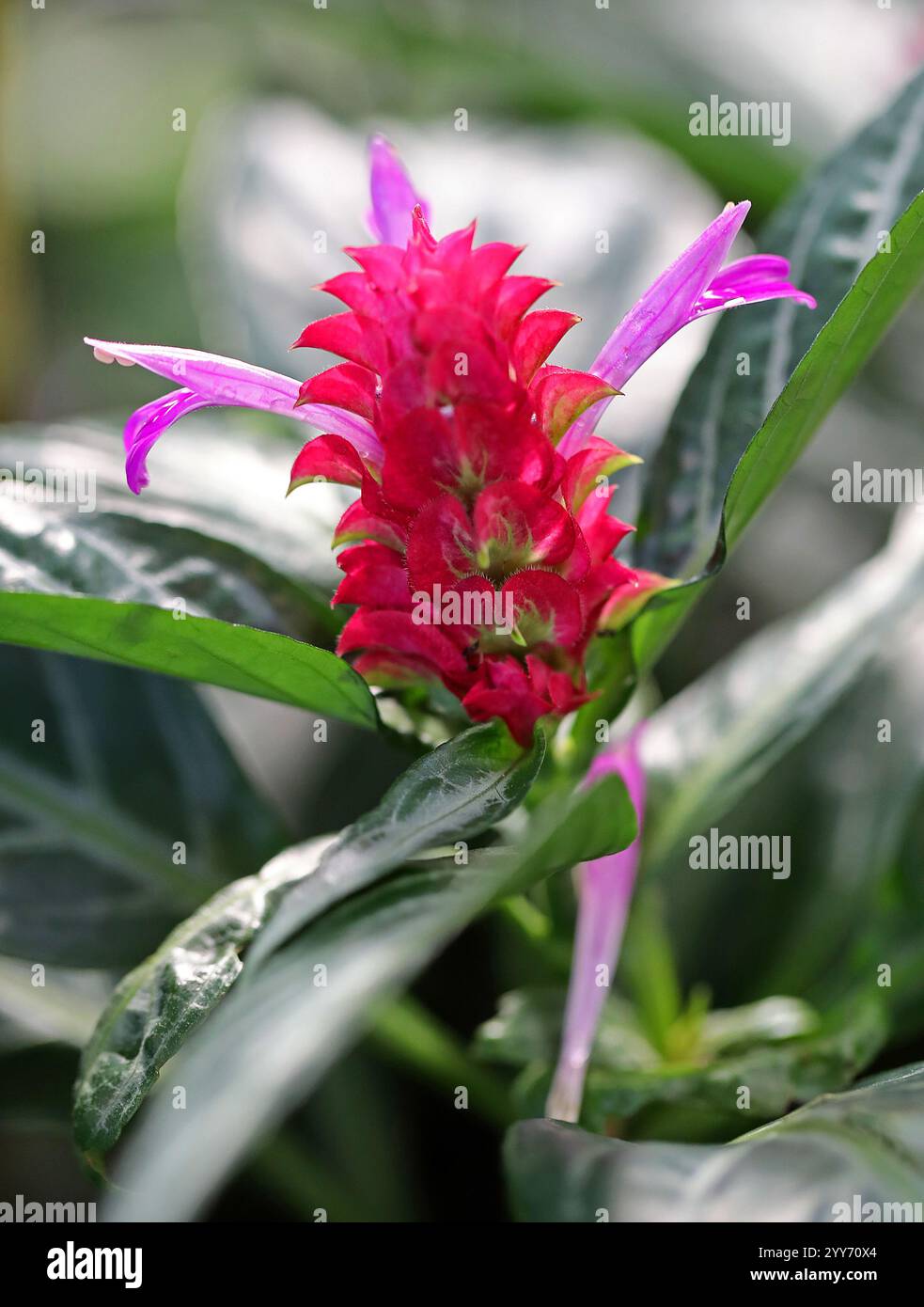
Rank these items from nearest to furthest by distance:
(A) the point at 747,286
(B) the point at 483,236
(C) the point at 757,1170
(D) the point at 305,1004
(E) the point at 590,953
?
(D) the point at 305,1004
(C) the point at 757,1170
(A) the point at 747,286
(E) the point at 590,953
(B) the point at 483,236

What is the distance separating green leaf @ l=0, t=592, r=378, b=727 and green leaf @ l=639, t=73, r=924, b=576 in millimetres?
271

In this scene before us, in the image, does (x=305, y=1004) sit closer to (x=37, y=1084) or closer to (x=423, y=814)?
(x=423, y=814)

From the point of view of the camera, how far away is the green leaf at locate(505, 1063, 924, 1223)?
1.87 feet

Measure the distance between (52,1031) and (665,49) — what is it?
1.44m

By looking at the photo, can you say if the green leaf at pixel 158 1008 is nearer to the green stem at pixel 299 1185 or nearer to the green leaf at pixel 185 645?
the green leaf at pixel 185 645

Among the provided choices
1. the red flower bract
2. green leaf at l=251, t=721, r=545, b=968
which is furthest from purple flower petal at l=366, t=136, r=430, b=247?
green leaf at l=251, t=721, r=545, b=968

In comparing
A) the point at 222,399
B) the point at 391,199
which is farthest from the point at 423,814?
the point at 391,199

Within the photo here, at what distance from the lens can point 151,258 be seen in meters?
2.39

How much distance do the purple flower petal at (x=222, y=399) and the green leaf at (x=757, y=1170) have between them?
0.39 m

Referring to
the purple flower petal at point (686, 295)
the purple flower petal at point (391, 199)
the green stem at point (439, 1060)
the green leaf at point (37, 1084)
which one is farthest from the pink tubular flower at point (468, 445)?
the green leaf at point (37, 1084)

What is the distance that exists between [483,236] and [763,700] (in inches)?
22.6

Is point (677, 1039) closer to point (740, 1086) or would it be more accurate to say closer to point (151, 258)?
point (740, 1086)

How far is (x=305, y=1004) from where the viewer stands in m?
0.49

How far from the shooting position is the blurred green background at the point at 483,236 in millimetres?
1095
